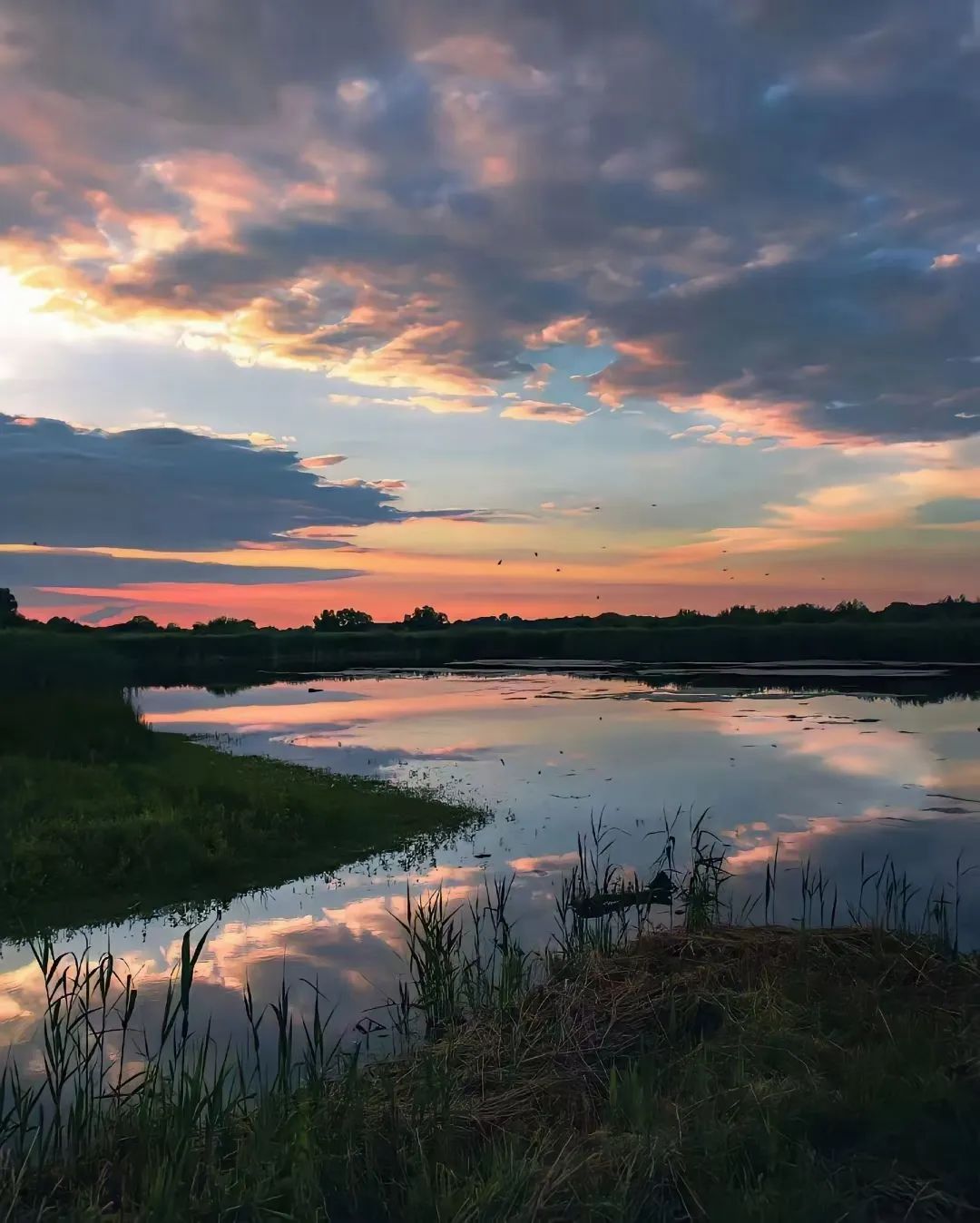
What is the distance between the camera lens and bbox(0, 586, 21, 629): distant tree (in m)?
49.9

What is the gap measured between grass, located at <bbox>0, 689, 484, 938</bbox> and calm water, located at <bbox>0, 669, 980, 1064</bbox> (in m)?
0.78

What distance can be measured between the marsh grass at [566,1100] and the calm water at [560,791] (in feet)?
2.88

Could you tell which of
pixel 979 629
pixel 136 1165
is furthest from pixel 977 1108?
pixel 979 629

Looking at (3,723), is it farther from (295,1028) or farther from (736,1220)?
(736,1220)

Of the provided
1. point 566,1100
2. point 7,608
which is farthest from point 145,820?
point 7,608

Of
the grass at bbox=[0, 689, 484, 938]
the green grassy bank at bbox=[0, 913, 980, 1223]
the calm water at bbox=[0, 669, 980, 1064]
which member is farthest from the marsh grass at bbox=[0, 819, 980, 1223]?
the grass at bbox=[0, 689, 484, 938]

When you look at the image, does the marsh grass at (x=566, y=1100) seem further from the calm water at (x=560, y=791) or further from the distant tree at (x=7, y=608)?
the distant tree at (x=7, y=608)

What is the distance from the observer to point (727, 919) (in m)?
10.8

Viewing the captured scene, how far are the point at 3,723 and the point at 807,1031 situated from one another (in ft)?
53.0

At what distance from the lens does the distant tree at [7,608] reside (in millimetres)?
49938

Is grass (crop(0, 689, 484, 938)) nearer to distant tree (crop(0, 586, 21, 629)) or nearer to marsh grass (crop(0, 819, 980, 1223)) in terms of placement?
marsh grass (crop(0, 819, 980, 1223))

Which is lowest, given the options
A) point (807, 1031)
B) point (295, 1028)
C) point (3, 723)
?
point (295, 1028)

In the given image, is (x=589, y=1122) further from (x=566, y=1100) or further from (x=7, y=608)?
(x=7, y=608)

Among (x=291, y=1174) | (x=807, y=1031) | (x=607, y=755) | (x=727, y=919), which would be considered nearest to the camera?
(x=291, y=1174)
